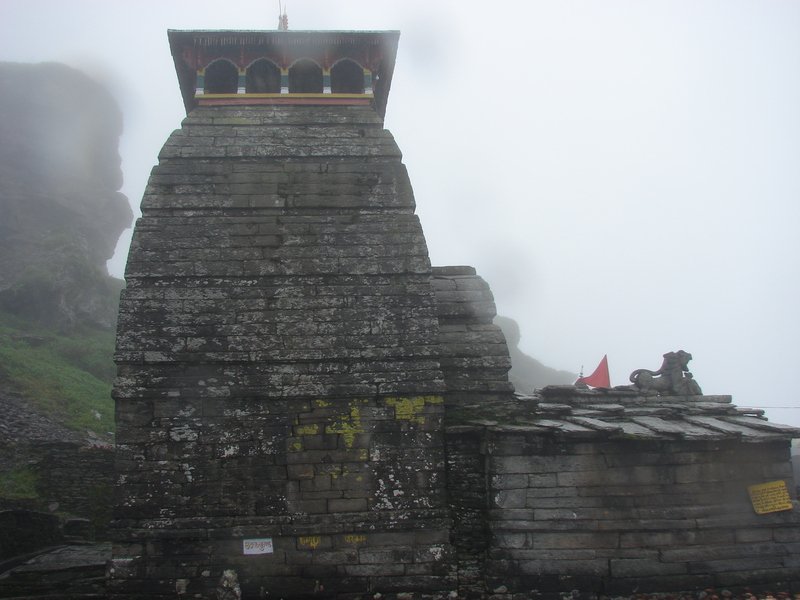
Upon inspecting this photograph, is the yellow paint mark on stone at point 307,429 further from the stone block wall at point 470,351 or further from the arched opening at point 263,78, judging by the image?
the arched opening at point 263,78

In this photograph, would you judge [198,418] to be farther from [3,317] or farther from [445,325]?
[3,317]

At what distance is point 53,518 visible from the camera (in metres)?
12.8

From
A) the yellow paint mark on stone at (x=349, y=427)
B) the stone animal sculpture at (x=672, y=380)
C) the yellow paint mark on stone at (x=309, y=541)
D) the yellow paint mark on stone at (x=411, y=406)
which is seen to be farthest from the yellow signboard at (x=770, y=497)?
the yellow paint mark on stone at (x=309, y=541)

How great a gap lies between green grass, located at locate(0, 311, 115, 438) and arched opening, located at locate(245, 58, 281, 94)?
701 inches

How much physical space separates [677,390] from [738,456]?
185 centimetres

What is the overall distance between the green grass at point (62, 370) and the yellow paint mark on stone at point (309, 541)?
1897 centimetres

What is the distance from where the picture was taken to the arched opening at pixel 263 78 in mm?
10789

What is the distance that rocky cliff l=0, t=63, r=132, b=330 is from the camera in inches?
1502

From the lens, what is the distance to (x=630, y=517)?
7973mm

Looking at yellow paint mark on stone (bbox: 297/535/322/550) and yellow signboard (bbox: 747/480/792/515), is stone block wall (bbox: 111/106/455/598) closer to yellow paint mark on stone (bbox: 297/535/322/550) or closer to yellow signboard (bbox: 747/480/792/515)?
yellow paint mark on stone (bbox: 297/535/322/550)

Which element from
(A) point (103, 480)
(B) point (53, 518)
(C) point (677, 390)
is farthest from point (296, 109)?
(A) point (103, 480)

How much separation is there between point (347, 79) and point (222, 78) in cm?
226

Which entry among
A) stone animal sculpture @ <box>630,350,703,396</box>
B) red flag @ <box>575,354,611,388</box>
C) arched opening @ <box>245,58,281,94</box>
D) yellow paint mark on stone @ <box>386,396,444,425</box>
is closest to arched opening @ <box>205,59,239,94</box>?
arched opening @ <box>245,58,281,94</box>

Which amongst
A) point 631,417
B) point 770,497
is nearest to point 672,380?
point 631,417
